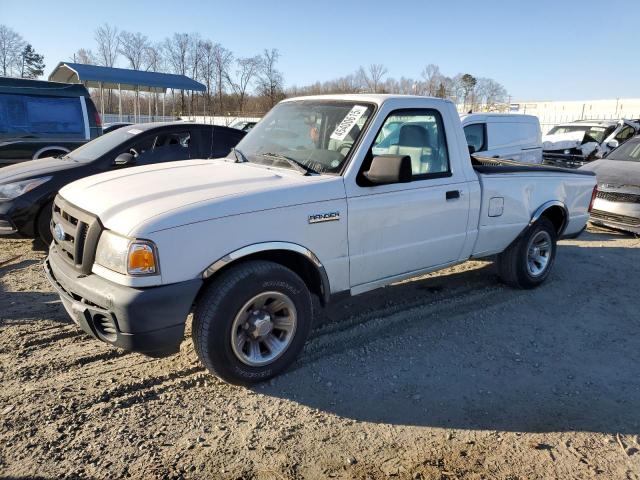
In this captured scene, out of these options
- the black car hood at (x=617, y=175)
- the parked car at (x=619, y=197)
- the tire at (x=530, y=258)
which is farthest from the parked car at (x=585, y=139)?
the tire at (x=530, y=258)

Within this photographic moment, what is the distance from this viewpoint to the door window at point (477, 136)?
10133 mm

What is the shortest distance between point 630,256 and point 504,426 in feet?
17.4

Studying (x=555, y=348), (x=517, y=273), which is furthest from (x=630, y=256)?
(x=555, y=348)

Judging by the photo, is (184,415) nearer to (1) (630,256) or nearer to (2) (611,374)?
(2) (611,374)

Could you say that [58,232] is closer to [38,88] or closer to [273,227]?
[273,227]

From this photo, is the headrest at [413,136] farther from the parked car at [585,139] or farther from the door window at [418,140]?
the parked car at [585,139]

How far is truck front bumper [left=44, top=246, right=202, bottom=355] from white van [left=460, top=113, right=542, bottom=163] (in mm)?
8274

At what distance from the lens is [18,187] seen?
6.03 meters

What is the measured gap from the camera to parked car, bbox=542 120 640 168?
1479cm

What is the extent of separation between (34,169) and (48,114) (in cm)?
405

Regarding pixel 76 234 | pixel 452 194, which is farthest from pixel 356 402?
pixel 76 234

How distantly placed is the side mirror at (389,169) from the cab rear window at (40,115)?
8117mm

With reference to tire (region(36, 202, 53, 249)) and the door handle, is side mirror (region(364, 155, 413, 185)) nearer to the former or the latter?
the door handle

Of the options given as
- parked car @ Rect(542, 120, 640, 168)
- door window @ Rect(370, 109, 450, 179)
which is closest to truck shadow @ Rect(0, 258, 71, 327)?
door window @ Rect(370, 109, 450, 179)
